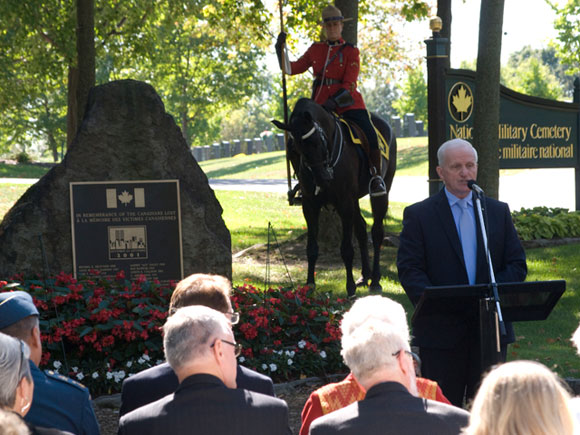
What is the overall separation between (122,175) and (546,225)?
9.32 meters

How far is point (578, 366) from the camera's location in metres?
8.55

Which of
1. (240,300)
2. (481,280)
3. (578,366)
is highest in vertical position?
(481,280)

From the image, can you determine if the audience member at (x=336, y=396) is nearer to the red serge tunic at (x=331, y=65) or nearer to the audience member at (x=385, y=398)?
the audience member at (x=385, y=398)

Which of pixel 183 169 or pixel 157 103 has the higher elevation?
pixel 157 103

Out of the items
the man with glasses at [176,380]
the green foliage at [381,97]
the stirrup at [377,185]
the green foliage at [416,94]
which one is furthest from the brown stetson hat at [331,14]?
the green foliage at [381,97]

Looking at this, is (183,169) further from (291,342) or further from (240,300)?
(291,342)

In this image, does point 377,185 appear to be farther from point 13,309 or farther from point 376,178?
point 13,309

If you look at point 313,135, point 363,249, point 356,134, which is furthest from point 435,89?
point 363,249

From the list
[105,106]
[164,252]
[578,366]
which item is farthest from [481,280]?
[105,106]

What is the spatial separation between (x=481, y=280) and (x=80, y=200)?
5.71 meters

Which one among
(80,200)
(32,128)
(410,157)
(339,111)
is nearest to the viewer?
(80,200)

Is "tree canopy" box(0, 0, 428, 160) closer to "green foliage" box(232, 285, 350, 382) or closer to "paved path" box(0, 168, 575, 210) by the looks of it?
"paved path" box(0, 168, 575, 210)

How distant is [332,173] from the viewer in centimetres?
1177

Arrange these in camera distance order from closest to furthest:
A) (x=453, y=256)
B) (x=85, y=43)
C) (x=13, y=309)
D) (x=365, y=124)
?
(x=13, y=309) → (x=453, y=256) → (x=365, y=124) → (x=85, y=43)
